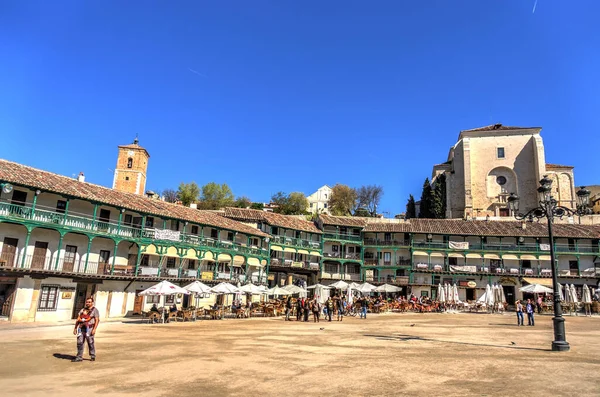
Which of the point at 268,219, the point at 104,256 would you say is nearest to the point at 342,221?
the point at 268,219

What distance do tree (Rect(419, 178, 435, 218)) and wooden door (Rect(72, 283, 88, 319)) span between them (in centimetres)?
5375

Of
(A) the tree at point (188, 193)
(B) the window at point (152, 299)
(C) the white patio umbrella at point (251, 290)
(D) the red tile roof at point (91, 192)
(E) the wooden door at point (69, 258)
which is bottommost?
(B) the window at point (152, 299)

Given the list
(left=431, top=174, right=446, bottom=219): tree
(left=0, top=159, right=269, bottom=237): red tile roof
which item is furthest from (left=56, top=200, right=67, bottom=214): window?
(left=431, top=174, right=446, bottom=219): tree

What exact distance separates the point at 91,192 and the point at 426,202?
181 ft

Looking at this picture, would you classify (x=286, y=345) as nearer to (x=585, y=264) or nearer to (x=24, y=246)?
(x=24, y=246)

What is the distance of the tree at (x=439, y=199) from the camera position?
6775 cm

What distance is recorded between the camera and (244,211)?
47.2 metres

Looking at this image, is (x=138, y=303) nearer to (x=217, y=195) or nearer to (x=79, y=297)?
(x=79, y=297)

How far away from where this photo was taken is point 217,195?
2936 inches

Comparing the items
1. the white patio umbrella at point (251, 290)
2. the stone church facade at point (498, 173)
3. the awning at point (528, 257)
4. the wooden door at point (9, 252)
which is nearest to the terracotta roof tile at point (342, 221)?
the awning at point (528, 257)

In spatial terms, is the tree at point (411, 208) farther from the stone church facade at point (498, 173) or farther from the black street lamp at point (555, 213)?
the black street lamp at point (555, 213)

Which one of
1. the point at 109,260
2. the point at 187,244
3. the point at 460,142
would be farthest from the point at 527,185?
the point at 109,260

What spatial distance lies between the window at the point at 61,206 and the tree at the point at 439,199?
54.8 m

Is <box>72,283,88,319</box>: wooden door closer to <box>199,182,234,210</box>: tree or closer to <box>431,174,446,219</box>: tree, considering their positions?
Answer: <box>199,182,234,210</box>: tree
